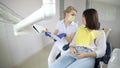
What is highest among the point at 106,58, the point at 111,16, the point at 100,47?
the point at 111,16

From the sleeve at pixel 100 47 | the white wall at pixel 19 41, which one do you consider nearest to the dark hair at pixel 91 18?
the sleeve at pixel 100 47

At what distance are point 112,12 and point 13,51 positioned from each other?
1.72 metres

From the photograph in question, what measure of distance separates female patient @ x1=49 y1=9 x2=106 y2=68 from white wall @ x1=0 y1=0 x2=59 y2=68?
1.15m

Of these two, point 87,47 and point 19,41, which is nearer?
point 87,47

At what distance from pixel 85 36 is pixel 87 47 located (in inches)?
4.1

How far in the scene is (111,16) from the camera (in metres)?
2.84

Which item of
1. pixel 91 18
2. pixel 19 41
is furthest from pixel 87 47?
pixel 19 41

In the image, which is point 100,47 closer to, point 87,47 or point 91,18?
point 87,47

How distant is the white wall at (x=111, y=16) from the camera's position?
281 centimetres

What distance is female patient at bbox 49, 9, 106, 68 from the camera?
1.49 metres

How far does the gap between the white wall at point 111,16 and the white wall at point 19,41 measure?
0.71 m

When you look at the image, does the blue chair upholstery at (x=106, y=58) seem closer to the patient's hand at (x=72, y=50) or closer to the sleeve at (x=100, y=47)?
the sleeve at (x=100, y=47)

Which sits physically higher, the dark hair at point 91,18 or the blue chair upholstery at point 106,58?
the dark hair at point 91,18

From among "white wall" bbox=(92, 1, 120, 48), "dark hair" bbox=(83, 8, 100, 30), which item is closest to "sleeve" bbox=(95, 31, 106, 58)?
"dark hair" bbox=(83, 8, 100, 30)
